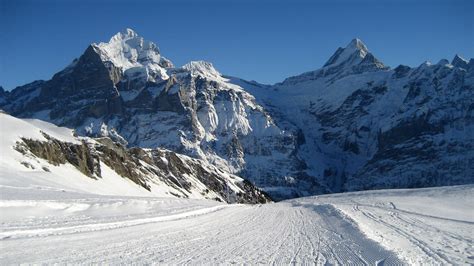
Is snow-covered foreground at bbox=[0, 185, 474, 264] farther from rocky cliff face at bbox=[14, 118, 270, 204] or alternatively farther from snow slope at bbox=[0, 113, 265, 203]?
rocky cliff face at bbox=[14, 118, 270, 204]

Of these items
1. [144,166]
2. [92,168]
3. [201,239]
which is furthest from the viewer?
[144,166]

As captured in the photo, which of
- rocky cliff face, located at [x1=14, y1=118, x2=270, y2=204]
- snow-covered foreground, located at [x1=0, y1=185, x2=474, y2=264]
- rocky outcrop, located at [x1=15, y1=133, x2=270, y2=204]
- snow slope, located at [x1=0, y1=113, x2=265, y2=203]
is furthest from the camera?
rocky outcrop, located at [x1=15, y1=133, x2=270, y2=204]

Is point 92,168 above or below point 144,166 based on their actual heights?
below

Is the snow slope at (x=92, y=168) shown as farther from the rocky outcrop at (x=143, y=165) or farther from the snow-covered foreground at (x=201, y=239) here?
the snow-covered foreground at (x=201, y=239)

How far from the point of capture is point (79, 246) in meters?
14.7

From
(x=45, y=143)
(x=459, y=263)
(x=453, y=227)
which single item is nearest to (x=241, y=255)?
(x=459, y=263)

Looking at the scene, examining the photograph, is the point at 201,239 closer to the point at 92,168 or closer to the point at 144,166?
the point at 92,168

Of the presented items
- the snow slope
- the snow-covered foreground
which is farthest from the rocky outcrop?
the snow-covered foreground

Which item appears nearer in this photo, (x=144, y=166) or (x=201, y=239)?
(x=201, y=239)

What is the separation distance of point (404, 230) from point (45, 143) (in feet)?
218

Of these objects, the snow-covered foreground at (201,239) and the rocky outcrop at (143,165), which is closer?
the snow-covered foreground at (201,239)

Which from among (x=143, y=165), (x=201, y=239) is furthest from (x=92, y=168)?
(x=201, y=239)

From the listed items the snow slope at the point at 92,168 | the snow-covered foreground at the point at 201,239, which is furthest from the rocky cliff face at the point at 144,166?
the snow-covered foreground at the point at 201,239

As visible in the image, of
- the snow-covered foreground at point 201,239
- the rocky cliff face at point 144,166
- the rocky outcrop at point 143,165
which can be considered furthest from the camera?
the rocky outcrop at point 143,165
